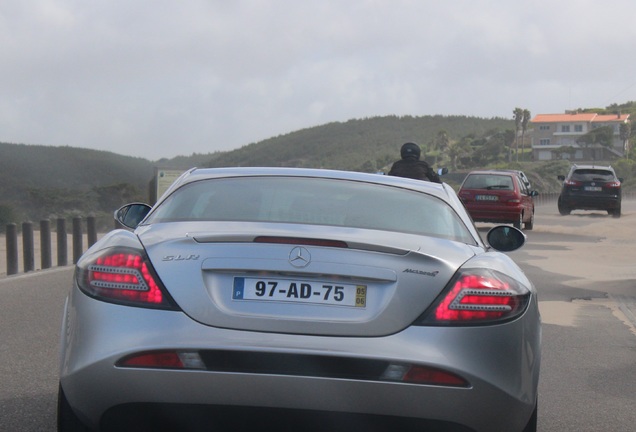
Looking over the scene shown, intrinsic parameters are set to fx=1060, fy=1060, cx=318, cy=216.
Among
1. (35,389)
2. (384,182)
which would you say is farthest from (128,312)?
(35,389)

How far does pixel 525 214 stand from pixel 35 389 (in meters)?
22.1

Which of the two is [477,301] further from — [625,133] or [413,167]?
[625,133]

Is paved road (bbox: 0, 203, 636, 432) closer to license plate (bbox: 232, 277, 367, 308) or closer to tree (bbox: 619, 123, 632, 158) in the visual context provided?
license plate (bbox: 232, 277, 367, 308)

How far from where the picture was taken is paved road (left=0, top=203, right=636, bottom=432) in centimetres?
588

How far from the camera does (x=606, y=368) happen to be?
24.7 feet

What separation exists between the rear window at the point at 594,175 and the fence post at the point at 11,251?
22.4 meters

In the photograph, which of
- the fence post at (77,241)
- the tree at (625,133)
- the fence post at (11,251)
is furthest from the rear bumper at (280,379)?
the tree at (625,133)

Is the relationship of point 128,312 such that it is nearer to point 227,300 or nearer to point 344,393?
point 227,300

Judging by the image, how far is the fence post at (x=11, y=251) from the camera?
1627cm

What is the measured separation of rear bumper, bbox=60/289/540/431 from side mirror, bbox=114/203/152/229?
77.1 inches

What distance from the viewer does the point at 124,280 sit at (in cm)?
408

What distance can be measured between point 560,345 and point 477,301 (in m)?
4.68

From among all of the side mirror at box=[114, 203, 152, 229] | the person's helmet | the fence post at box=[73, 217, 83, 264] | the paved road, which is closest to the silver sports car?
the paved road

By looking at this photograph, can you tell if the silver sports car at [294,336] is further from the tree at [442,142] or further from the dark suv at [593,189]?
the tree at [442,142]
